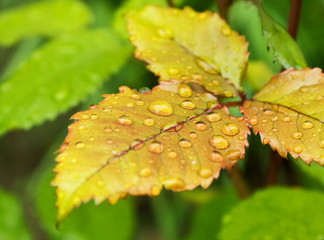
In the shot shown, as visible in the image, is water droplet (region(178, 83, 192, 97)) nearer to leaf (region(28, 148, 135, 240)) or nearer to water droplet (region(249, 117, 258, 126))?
water droplet (region(249, 117, 258, 126))

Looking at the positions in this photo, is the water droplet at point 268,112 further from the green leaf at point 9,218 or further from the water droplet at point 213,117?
the green leaf at point 9,218

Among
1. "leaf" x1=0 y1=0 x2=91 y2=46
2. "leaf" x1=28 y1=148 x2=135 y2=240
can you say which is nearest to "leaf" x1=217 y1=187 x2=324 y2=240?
"leaf" x1=28 y1=148 x2=135 y2=240

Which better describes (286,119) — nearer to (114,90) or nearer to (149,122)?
(149,122)

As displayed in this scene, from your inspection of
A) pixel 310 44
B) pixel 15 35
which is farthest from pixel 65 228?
pixel 310 44

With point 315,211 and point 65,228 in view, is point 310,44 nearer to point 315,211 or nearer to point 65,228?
point 315,211

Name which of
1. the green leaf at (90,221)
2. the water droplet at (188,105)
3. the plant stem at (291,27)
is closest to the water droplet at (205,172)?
the water droplet at (188,105)

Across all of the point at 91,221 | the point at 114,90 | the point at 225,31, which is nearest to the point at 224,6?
the point at 225,31
